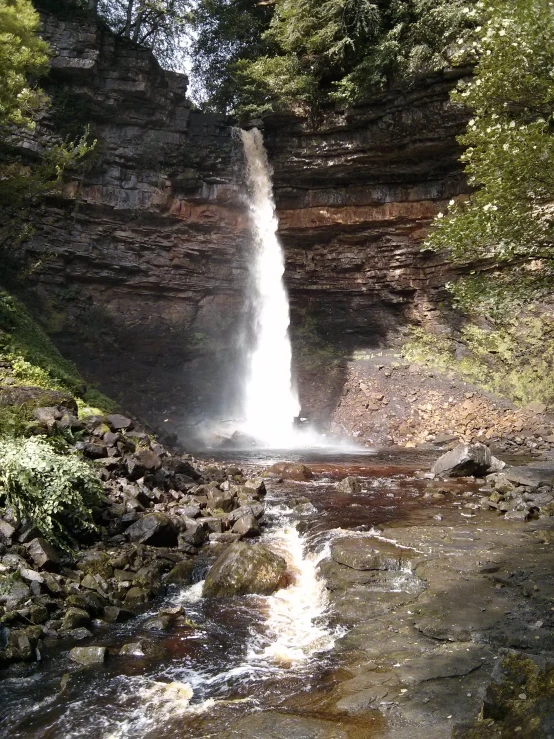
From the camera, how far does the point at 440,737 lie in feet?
12.5

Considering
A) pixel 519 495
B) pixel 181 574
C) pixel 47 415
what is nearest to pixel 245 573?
pixel 181 574

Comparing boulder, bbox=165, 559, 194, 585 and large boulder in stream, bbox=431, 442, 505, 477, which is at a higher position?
large boulder in stream, bbox=431, 442, 505, 477

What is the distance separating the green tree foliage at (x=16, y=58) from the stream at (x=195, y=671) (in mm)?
14114

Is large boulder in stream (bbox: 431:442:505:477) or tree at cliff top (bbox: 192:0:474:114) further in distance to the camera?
tree at cliff top (bbox: 192:0:474:114)

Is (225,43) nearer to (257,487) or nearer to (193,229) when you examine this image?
(193,229)

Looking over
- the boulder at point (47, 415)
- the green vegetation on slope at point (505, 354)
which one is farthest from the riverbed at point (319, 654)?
the green vegetation on slope at point (505, 354)

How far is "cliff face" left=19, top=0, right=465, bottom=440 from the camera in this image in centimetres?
2434

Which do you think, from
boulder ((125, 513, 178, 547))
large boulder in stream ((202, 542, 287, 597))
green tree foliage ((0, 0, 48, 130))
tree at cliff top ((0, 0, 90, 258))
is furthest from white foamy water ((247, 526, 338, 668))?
green tree foliage ((0, 0, 48, 130))

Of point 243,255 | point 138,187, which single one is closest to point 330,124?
point 243,255

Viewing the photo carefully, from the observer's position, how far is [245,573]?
739 centimetres

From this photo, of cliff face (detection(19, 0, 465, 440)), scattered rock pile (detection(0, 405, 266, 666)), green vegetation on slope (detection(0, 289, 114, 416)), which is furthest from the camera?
cliff face (detection(19, 0, 465, 440))

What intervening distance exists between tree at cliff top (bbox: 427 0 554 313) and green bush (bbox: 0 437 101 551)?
890cm

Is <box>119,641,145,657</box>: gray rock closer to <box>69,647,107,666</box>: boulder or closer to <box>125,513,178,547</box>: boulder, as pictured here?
<box>69,647,107,666</box>: boulder

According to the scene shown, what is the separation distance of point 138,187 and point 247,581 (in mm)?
22517
